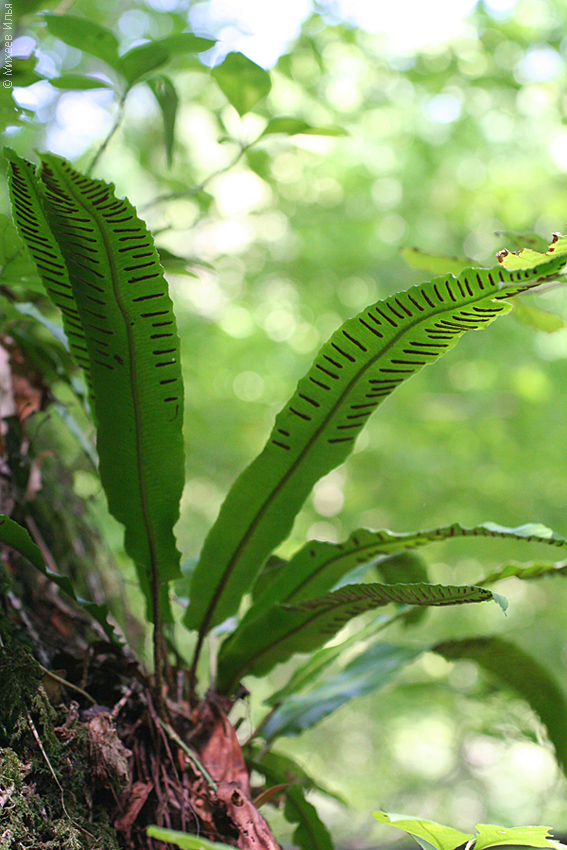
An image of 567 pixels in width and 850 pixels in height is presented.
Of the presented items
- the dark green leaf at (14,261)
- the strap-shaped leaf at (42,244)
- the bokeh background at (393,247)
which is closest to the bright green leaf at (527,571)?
the strap-shaped leaf at (42,244)

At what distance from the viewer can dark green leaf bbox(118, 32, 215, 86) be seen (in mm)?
920

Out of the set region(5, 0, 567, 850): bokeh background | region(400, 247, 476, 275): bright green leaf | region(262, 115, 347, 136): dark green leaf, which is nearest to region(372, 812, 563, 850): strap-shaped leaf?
region(400, 247, 476, 275): bright green leaf

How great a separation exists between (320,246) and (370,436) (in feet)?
3.70

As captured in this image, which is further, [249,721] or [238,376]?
[238,376]

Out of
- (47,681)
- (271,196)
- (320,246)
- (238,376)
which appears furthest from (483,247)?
(47,681)

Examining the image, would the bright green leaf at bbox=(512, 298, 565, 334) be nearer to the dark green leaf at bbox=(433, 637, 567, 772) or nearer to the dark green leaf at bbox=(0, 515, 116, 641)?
the dark green leaf at bbox=(433, 637, 567, 772)

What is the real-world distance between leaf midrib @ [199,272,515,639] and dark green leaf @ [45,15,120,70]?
701mm

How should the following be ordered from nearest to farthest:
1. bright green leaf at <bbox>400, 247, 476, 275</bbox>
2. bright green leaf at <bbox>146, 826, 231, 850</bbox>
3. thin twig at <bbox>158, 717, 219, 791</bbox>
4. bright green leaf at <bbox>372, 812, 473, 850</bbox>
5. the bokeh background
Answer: bright green leaf at <bbox>146, 826, 231, 850</bbox> → bright green leaf at <bbox>372, 812, 473, 850</bbox> → thin twig at <bbox>158, 717, 219, 791</bbox> → bright green leaf at <bbox>400, 247, 476, 275</bbox> → the bokeh background

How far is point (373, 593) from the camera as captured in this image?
2.49ft

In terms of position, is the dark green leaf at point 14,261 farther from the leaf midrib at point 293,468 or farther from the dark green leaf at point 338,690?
the dark green leaf at point 338,690

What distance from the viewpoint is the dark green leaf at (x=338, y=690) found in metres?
1.07

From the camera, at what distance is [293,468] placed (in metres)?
0.84

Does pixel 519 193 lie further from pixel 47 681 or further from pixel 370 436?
pixel 47 681

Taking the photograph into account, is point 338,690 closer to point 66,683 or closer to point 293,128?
point 66,683
